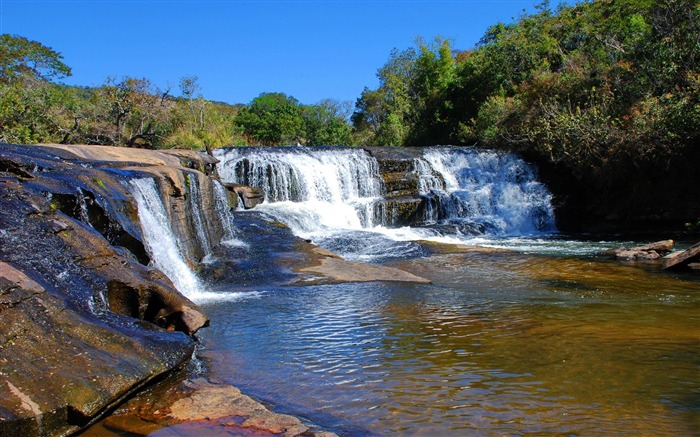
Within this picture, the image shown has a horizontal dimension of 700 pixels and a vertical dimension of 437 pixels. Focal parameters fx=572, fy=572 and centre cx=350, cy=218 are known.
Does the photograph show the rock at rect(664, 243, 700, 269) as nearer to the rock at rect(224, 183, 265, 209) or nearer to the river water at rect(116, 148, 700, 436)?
the river water at rect(116, 148, 700, 436)

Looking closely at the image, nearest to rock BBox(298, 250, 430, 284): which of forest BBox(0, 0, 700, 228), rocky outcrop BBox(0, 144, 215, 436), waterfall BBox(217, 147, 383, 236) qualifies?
rocky outcrop BBox(0, 144, 215, 436)

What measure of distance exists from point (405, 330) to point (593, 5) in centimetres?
2619

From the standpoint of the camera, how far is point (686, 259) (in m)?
9.85

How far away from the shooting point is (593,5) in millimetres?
27078

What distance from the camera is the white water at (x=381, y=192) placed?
16266mm

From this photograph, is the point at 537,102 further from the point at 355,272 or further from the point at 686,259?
the point at 355,272

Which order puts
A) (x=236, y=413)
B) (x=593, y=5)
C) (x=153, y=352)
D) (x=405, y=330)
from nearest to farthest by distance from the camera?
(x=236, y=413) < (x=153, y=352) < (x=405, y=330) < (x=593, y=5)

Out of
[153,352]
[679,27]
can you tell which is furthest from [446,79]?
[153,352]

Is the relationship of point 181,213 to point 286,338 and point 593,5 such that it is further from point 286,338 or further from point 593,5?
point 593,5

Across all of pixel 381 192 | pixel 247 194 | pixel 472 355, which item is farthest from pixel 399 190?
pixel 472 355

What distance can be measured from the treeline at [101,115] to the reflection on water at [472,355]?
12073 mm

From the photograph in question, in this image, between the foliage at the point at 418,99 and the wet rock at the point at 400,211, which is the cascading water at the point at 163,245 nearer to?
the wet rock at the point at 400,211

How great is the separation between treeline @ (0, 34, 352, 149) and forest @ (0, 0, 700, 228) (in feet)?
0.20

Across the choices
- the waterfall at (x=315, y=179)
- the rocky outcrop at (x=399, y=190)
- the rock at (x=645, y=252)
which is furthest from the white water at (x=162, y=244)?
the rocky outcrop at (x=399, y=190)
